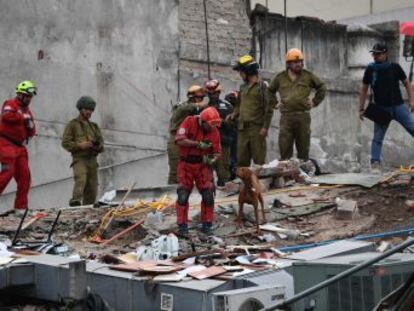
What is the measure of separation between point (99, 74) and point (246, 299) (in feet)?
35.8

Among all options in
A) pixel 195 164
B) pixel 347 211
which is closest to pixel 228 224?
pixel 195 164

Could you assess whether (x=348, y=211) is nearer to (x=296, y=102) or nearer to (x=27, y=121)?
(x=296, y=102)

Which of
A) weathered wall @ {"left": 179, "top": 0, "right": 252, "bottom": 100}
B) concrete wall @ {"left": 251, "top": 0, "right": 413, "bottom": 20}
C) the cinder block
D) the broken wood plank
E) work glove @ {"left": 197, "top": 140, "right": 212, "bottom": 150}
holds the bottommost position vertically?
the broken wood plank

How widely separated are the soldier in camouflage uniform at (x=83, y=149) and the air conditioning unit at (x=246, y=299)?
6383 millimetres

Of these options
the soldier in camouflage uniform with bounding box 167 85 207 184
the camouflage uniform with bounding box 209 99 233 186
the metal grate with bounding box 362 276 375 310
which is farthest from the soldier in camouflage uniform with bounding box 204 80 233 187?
Answer: the metal grate with bounding box 362 276 375 310

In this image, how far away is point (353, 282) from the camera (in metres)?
5.54

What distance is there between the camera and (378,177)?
11.5m

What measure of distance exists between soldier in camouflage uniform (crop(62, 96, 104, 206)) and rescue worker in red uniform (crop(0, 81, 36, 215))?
0.85 metres

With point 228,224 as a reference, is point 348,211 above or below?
above

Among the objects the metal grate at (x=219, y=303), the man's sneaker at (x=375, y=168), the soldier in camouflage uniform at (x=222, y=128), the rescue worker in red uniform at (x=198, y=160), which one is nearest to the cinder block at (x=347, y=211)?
the rescue worker in red uniform at (x=198, y=160)

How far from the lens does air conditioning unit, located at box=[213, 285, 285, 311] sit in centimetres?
596

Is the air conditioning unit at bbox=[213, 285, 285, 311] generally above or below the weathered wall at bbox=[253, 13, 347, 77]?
below

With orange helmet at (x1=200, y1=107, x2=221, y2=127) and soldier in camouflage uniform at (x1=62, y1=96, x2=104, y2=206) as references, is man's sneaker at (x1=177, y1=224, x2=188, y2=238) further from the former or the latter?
soldier in camouflage uniform at (x1=62, y1=96, x2=104, y2=206)

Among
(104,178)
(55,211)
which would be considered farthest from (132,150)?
(55,211)
